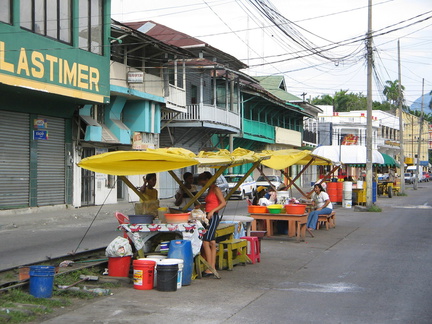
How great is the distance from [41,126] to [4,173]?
2.64m

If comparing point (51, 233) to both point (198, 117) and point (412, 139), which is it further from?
point (412, 139)

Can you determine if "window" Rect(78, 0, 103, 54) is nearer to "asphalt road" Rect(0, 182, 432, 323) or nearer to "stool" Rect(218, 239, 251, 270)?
"asphalt road" Rect(0, 182, 432, 323)

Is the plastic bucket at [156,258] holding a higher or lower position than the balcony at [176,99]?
lower

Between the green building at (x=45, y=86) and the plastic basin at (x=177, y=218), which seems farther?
the green building at (x=45, y=86)

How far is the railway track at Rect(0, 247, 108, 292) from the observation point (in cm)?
840

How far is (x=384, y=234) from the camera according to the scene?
17.9 meters

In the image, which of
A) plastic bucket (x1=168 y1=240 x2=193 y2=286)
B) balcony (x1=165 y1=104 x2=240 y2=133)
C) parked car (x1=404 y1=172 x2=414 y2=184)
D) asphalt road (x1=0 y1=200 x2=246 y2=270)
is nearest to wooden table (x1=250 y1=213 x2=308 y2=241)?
asphalt road (x1=0 y1=200 x2=246 y2=270)

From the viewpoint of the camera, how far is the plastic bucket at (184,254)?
9.42 m

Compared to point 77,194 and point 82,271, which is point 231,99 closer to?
point 77,194

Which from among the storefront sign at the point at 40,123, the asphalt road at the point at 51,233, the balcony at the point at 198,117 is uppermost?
the balcony at the point at 198,117

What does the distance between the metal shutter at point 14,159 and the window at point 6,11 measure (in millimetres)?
3595

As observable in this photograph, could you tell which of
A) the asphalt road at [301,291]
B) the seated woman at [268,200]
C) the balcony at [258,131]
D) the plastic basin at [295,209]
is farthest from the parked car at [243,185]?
the asphalt road at [301,291]

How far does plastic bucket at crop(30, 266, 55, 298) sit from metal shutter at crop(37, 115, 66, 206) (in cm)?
1640

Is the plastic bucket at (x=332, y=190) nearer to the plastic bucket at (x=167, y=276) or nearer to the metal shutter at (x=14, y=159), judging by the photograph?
the metal shutter at (x=14, y=159)
